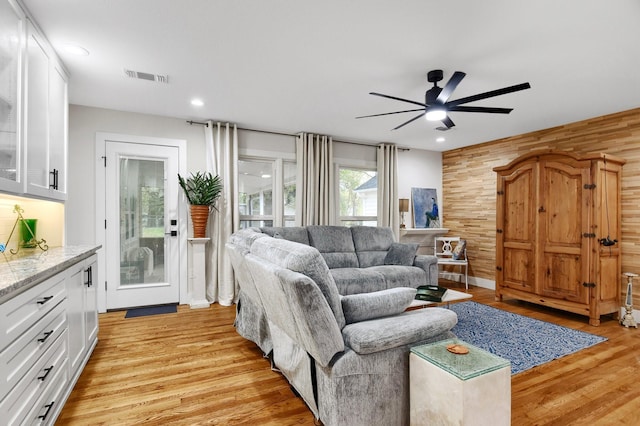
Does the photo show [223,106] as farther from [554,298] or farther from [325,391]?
[554,298]

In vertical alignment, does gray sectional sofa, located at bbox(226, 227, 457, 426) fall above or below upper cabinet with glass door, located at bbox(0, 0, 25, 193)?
below

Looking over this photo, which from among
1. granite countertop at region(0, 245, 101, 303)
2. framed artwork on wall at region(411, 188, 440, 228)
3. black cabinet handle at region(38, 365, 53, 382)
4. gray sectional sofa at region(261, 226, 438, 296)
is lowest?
black cabinet handle at region(38, 365, 53, 382)

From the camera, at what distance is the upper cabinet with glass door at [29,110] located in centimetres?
182

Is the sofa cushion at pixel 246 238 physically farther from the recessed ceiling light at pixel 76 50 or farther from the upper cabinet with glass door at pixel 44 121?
the recessed ceiling light at pixel 76 50

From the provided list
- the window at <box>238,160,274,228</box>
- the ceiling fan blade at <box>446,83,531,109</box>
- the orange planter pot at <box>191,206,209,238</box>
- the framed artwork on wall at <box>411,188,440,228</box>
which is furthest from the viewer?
the framed artwork on wall at <box>411,188,440,228</box>

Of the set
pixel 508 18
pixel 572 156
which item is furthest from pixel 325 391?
pixel 572 156

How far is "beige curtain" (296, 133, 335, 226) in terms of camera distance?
5.10m

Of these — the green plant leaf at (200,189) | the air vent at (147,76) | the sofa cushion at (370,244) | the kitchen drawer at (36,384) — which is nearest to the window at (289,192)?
the sofa cushion at (370,244)

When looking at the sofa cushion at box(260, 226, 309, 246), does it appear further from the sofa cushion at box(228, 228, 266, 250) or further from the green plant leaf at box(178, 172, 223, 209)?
the sofa cushion at box(228, 228, 266, 250)

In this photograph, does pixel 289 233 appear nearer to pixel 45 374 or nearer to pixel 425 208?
pixel 45 374

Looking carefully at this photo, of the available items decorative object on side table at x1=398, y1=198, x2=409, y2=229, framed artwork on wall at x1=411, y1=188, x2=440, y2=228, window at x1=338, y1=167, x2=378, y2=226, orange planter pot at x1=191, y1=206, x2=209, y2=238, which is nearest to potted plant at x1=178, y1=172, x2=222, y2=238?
orange planter pot at x1=191, y1=206, x2=209, y2=238

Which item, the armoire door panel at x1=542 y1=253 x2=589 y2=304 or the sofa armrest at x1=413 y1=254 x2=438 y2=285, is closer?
the armoire door panel at x1=542 y1=253 x2=589 y2=304

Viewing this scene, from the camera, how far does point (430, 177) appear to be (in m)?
6.45

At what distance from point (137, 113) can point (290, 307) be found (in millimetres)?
3779
